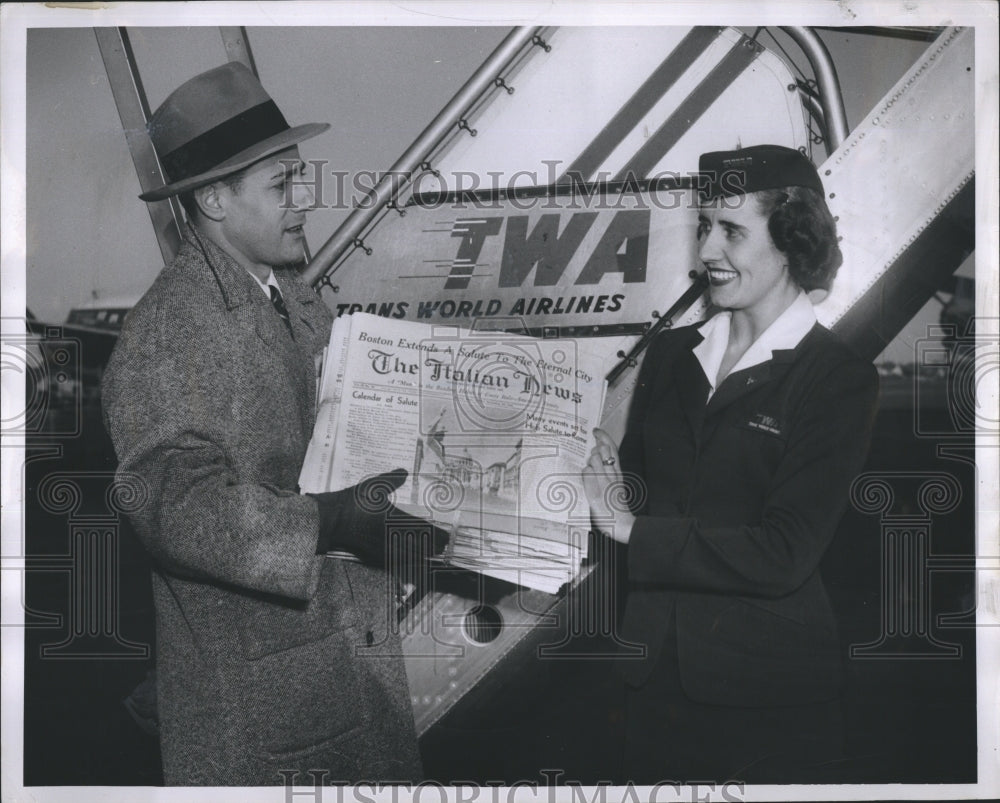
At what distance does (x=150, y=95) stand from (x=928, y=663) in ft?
7.75

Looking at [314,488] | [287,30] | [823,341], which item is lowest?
[314,488]

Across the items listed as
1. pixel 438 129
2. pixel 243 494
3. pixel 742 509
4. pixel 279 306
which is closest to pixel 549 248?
pixel 438 129

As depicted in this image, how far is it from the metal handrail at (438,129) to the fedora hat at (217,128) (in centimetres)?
21

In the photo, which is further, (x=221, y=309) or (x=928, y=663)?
(x=928, y=663)

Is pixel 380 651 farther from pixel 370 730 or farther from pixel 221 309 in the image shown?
pixel 221 309

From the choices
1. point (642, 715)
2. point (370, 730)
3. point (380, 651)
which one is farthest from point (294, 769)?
point (642, 715)

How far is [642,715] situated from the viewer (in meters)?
2.38

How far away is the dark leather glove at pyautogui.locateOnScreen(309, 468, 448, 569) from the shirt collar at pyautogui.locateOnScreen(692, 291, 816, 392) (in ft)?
2.50

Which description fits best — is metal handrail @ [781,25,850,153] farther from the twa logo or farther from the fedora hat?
the fedora hat

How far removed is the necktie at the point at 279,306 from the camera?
2.30m

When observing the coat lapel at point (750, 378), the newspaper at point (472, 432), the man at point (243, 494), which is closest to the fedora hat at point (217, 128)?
the man at point (243, 494)

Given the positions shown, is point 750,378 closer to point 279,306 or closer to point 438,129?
point 438,129

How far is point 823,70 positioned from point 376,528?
154 cm

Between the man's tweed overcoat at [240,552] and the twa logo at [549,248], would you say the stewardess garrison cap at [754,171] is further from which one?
the man's tweed overcoat at [240,552]
